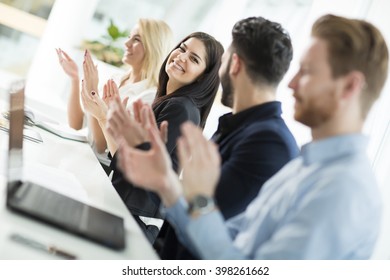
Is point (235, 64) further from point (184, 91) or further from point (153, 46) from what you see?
point (153, 46)

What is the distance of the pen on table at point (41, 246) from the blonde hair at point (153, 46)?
1.75 metres

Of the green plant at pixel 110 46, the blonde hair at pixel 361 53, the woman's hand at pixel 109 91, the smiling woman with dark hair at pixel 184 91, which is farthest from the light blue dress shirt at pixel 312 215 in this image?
the green plant at pixel 110 46

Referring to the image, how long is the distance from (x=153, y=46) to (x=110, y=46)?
1873 millimetres

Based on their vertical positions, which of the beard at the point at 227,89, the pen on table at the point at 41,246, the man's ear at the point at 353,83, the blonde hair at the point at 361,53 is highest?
the blonde hair at the point at 361,53

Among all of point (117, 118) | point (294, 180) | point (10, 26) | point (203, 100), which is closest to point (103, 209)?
point (117, 118)

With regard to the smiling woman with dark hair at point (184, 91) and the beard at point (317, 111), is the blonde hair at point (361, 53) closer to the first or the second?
the beard at point (317, 111)

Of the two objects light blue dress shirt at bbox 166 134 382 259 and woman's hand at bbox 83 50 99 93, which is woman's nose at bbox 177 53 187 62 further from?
light blue dress shirt at bbox 166 134 382 259

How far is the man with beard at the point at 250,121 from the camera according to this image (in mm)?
1346

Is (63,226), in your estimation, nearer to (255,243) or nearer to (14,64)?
(255,243)

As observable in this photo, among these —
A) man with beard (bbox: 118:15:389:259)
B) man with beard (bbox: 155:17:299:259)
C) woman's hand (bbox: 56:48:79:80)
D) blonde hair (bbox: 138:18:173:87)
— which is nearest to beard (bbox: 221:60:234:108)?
man with beard (bbox: 155:17:299:259)

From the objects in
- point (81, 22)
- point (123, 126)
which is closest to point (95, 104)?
point (123, 126)

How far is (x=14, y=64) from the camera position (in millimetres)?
4758

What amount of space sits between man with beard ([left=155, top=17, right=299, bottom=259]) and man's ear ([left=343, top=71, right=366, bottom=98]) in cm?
35

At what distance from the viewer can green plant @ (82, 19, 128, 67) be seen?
14.5 ft
